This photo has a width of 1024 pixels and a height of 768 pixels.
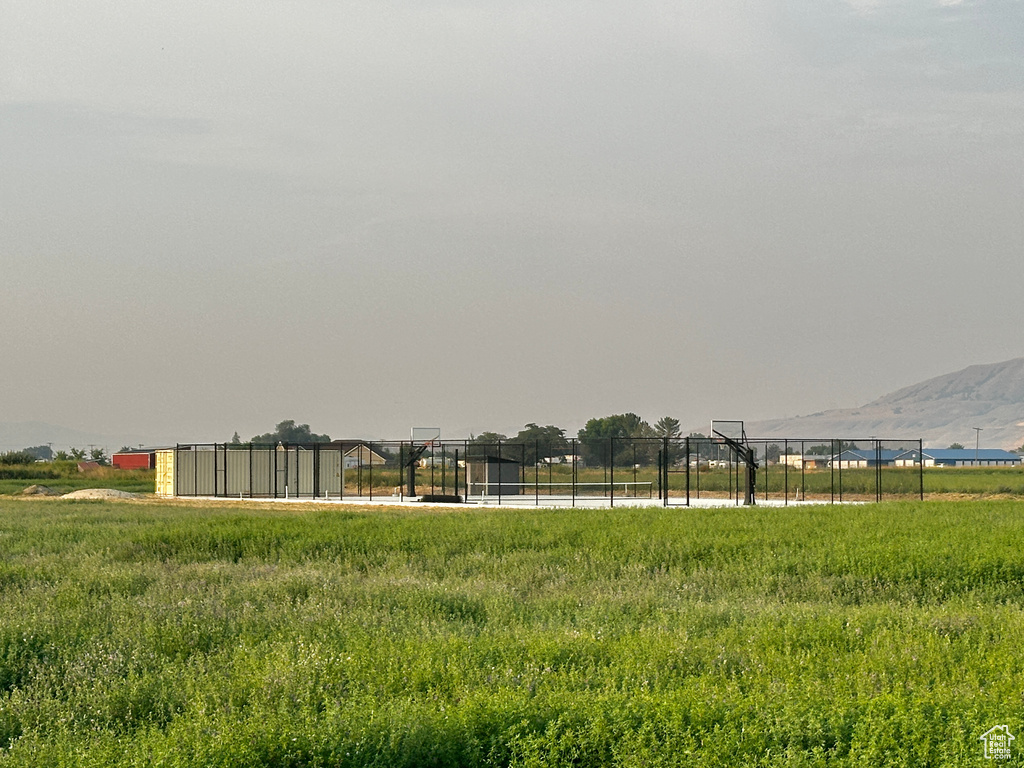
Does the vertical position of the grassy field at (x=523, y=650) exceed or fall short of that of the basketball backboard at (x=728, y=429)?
it falls short

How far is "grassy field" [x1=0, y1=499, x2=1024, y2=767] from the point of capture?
25.2 feet

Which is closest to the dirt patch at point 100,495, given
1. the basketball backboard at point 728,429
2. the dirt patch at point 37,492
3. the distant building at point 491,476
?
the dirt patch at point 37,492

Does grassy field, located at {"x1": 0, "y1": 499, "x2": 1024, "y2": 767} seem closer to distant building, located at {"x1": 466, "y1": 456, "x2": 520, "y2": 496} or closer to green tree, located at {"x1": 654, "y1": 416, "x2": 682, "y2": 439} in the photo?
distant building, located at {"x1": 466, "y1": 456, "x2": 520, "y2": 496}

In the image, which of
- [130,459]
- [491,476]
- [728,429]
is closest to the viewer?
[728,429]

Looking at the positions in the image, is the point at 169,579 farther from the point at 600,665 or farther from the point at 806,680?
the point at 806,680

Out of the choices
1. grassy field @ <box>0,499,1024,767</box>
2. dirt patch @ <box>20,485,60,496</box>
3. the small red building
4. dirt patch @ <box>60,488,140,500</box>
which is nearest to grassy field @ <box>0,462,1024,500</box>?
dirt patch @ <box>20,485,60,496</box>

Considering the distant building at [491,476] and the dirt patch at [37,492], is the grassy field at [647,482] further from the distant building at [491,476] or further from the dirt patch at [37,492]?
the dirt patch at [37,492]

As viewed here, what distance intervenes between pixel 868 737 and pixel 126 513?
3253 centimetres

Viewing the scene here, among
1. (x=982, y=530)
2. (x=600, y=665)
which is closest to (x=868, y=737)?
(x=600, y=665)

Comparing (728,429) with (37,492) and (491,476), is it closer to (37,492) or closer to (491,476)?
(491,476)

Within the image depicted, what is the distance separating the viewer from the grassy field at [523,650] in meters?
7.69

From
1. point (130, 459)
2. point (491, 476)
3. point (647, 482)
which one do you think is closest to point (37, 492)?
point (491, 476)

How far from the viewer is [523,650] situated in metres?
10.8

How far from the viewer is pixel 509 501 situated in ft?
158
